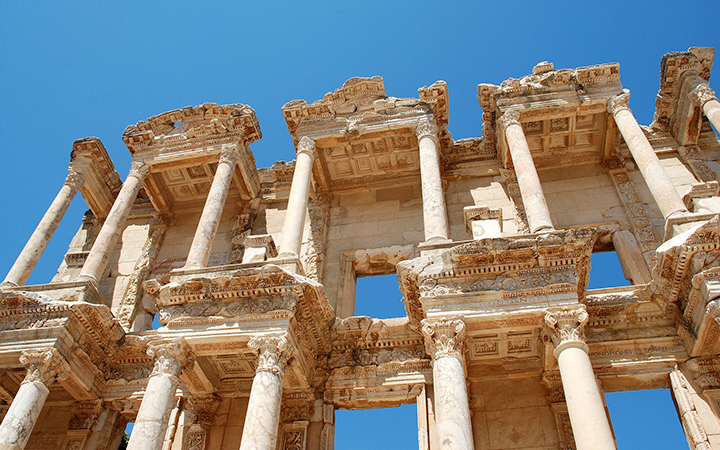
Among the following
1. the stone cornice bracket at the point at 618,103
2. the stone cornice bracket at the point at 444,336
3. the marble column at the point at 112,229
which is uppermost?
the stone cornice bracket at the point at 618,103

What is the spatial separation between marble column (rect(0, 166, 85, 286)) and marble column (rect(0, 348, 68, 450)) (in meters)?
2.86

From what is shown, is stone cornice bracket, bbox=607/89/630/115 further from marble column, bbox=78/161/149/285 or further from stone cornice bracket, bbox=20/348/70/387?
stone cornice bracket, bbox=20/348/70/387

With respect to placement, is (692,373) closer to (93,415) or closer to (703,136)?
(703,136)

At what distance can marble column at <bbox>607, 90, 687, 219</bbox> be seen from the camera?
38.8ft

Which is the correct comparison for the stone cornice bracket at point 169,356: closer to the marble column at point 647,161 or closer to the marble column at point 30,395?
the marble column at point 30,395

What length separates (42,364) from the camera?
1122cm

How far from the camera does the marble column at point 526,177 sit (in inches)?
465

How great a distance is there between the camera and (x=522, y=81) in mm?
15656

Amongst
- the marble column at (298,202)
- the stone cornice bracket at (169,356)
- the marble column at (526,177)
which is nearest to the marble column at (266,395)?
the stone cornice bracket at (169,356)

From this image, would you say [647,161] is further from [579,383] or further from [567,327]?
[579,383]

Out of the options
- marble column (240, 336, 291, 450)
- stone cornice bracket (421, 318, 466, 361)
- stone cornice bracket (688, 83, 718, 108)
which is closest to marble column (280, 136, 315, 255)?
marble column (240, 336, 291, 450)

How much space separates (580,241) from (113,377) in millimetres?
10580

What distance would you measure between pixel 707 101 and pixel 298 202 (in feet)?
34.6

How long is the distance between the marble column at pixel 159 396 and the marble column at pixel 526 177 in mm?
7454
